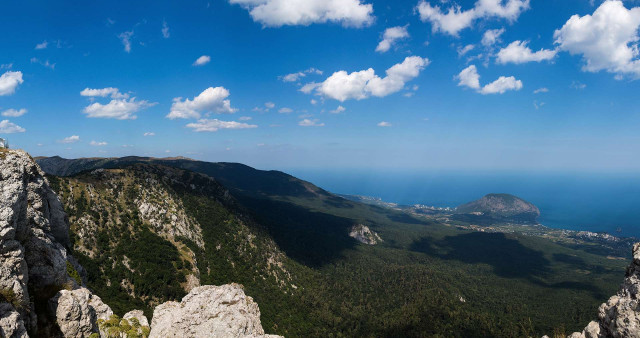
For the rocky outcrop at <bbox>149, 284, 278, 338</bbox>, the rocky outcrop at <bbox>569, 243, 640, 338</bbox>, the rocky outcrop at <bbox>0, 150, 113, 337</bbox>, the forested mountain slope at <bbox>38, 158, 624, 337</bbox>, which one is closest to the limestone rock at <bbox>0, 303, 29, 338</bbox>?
the rocky outcrop at <bbox>0, 150, 113, 337</bbox>

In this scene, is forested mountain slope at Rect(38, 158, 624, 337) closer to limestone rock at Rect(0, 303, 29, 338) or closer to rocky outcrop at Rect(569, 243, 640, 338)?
limestone rock at Rect(0, 303, 29, 338)

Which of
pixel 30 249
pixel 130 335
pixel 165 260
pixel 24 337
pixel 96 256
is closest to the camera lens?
pixel 24 337

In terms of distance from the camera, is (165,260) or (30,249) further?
(165,260)

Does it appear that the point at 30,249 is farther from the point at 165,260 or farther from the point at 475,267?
the point at 475,267

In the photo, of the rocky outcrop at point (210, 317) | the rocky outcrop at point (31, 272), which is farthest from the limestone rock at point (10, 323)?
the rocky outcrop at point (210, 317)

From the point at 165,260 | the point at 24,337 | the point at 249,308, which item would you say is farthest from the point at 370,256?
the point at 24,337

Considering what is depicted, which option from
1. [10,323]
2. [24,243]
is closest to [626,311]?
[10,323]

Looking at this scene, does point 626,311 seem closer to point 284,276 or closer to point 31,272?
point 31,272

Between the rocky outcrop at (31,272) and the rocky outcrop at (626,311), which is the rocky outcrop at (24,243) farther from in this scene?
the rocky outcrop at (626,311)
